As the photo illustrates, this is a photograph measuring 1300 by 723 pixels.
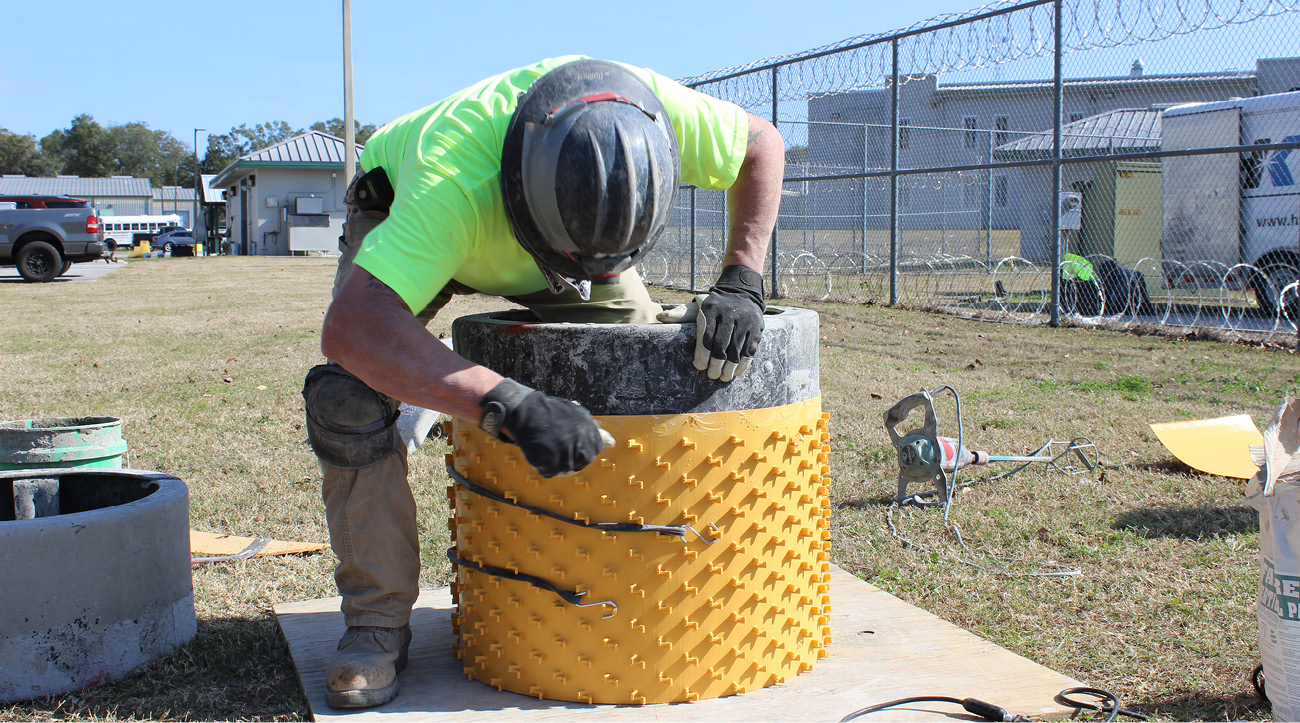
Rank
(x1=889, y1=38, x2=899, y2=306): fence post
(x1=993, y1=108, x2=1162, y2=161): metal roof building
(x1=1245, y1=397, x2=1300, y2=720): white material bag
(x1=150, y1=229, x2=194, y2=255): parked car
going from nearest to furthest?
(x1=1245, y1=397, x2=1300, y2=720): white material bag → (x1=889, y1=38, x2=899, y2=306): fence post → (x1=993, y1=108, x2=1162, y2=161): metal roof building → (x1=150, y1=229, x2=194, y2=255): parked car

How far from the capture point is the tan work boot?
2.32 meters

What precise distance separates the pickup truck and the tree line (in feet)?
211

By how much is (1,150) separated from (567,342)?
370 feet

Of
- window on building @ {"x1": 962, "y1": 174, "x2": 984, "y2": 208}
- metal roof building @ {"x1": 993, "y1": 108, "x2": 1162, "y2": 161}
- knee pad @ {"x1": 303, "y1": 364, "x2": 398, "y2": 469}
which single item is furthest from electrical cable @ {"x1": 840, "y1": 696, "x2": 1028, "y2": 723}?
window on building @ {"x1": 962, "y1": 174, "x2": 984, "y2": 208}

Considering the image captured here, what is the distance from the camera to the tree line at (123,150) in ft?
309

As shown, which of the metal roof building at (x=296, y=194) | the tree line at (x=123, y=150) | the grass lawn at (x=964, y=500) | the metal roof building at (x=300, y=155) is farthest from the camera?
the tree line at (x=123, y=150)

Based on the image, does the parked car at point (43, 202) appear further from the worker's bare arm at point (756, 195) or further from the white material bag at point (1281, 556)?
the white material bag at point (1281, 556)

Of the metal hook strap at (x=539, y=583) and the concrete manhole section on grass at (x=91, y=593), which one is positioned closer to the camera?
the metal hook strap at (x=539, y=583)

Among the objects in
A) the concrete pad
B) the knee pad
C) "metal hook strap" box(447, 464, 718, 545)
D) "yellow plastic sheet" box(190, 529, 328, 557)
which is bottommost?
the concrete pad

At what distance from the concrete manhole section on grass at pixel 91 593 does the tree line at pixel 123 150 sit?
277 feet

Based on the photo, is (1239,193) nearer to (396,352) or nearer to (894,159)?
(894,159)

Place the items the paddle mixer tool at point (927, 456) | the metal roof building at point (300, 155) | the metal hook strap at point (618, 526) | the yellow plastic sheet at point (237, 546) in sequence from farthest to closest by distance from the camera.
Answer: the metal roof building at point (300, 155)
the paddle mixer tool at point (927, 456)
the yellow plastic sheet at point (237, 546)
the metal hook strap at point (618, 526)

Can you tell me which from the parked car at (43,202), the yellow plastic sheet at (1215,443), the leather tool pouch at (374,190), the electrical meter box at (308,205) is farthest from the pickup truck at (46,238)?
the yellow plastic sheet at (1215,443)

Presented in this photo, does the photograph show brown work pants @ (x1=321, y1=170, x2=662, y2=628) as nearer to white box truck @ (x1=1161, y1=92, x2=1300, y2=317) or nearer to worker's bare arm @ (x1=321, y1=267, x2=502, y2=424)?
worker's bare arm @ (x1=321, y1=267, x2=502, y2=424)
